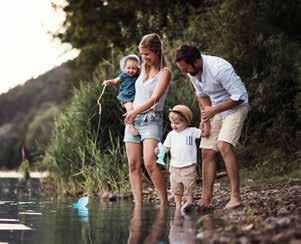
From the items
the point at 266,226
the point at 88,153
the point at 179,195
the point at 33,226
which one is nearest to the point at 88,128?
the point at 88,153

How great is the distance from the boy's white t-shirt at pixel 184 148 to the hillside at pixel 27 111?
33204 millimetres

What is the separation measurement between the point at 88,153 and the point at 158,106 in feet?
18.9

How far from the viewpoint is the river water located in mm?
7223

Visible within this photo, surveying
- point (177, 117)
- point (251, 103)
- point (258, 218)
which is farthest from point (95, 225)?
point (251, 103)

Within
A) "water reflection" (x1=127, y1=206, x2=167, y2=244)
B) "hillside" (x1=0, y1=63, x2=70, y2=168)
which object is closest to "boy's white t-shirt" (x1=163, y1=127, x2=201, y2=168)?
"water reflection" (x1=127, y1=206, x2=167, y2=244)

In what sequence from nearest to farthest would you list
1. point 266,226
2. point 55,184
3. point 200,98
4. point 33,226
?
point 266,226, point 33,226, point 200,98, point 55,184

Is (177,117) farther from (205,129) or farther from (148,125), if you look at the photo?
(205,129)

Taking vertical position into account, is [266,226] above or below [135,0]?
below

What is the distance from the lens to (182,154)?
420 inches

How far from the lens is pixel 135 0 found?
24453mm

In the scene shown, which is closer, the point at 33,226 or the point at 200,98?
the point at 33,226

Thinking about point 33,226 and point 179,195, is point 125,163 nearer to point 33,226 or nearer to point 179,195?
point 179,195

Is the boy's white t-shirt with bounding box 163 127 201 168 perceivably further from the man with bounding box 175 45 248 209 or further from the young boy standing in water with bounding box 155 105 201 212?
the man with bounding box 175 45 248 209

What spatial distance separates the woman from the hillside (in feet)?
109
